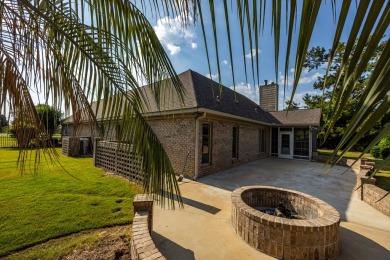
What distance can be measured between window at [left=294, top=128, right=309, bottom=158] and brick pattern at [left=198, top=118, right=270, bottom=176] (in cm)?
451

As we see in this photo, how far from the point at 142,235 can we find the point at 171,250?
1039 millimetres

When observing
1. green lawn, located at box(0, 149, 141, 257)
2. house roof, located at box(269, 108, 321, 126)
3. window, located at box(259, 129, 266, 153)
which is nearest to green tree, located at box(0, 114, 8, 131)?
green lawn, located at box(0, 149, 141, 257)

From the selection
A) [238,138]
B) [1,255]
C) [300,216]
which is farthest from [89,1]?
[238,138]

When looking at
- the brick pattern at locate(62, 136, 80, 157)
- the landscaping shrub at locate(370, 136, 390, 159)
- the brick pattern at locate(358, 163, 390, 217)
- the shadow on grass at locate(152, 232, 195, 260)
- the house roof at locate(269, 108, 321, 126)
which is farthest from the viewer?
the landscaping shrub at locate(370, 136, 390, 159)

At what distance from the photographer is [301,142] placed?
1553 centimetres

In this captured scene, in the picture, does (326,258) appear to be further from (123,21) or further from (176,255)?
(123,21)

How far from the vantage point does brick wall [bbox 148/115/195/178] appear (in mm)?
8422

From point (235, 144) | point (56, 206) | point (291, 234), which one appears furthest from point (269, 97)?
point (56, 206)

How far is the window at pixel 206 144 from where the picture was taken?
9031 millimetres

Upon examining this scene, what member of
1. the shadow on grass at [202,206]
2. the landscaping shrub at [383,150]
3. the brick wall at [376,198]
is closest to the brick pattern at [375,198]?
the brick wall at [376,198]

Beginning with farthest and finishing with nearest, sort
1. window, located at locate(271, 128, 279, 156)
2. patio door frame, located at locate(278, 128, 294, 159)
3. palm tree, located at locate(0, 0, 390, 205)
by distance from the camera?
window, located at locate(271, 128, 279, 156) < patio door frame, located at locate(278, 128, 294, 159) < palm tree, located at locate(0, 0, 390, 205)

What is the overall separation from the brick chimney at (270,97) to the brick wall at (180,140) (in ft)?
49.7

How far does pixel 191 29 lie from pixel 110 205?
202 inches

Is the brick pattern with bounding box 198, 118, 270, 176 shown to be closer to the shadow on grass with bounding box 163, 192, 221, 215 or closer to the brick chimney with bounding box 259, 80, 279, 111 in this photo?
the shadow on grass with bounding box 163, 192, 221, 215
